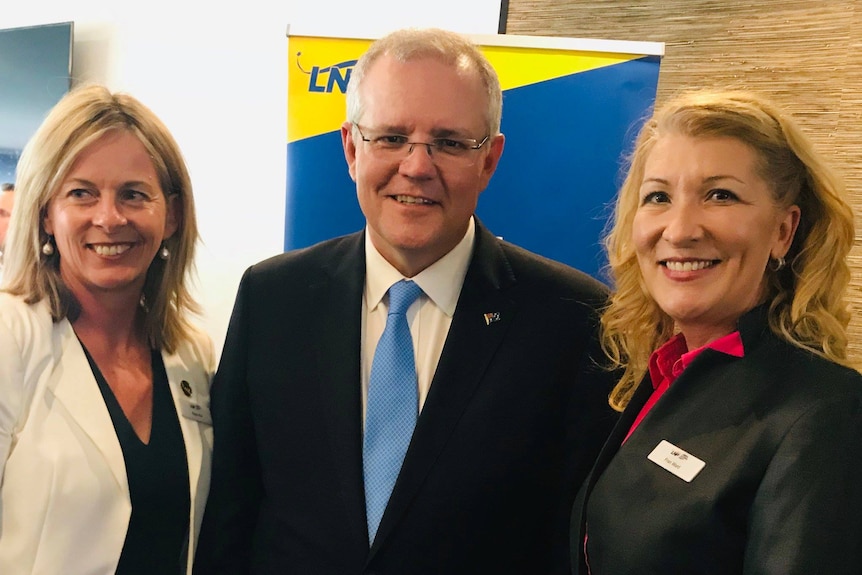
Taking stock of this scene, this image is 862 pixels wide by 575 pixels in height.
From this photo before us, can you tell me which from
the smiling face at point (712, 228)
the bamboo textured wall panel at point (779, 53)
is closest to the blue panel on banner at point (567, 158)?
the bamboo textured wall panel at point (779, 53)

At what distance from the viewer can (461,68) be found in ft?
5.12

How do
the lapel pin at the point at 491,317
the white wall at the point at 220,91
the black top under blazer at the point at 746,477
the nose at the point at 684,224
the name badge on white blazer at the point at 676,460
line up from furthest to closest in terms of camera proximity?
the white wall at the point at 220,91 → the lapel pin at the point at 491,317 → the nose at the point at 684,224 → the name badge on white blazer at the point at 676,460 → the black top under blazer at the point at 746,477

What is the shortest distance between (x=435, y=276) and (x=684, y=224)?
0.57 metres

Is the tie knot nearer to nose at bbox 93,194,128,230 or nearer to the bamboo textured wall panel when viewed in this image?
nose at bbox 93,194,128,230

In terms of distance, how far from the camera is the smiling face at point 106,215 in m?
1.73

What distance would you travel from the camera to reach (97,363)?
180 centimetres

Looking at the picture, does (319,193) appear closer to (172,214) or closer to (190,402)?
(172,214)

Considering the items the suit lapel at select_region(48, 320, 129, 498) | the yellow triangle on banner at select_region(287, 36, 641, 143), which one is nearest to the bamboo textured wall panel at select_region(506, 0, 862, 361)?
the yellow triangle on banner at select_region(287, 36, 641, 143)

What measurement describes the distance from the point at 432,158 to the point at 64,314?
3.30ft

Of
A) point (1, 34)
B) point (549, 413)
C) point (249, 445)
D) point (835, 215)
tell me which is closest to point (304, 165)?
point (249, 445)

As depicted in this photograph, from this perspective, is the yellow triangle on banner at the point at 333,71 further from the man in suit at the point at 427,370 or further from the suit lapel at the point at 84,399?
the suit lapel at the point at 84,399

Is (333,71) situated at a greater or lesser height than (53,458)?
greater

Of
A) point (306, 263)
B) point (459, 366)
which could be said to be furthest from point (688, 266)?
point (306, 263)

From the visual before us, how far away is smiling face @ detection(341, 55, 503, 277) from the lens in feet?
5.08
